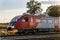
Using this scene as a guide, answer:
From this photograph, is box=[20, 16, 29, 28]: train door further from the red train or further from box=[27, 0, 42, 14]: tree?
box=[27, 0, 42, 14]: tree

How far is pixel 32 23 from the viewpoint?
23922mm

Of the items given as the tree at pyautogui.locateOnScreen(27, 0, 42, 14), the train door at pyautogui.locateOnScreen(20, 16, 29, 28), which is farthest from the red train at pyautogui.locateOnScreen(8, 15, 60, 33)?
the tree at pyautogui.locateOnScreen(27, 0, 42, 14)

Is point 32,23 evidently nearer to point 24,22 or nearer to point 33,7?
point 24,22

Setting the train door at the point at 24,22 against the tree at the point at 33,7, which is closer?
the train door at the point at 24,22

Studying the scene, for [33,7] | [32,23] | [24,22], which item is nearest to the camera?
[24,22]

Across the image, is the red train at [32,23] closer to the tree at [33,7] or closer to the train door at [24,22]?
the train door at [24,22]

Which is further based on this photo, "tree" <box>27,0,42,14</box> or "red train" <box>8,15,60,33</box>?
"tree" <box>27,0,42,14</box>

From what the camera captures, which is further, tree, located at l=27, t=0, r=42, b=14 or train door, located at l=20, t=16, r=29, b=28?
tree, located at l=27, t=0, r=42, b=14

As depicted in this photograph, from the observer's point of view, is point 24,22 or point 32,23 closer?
point 24,22

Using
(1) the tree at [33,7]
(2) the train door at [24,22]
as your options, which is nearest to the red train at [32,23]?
(2) the train door at [24,22]

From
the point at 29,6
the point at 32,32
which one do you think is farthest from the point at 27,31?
the point at 29,6

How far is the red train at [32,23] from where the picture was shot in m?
23.3

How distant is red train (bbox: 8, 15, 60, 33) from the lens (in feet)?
76.6

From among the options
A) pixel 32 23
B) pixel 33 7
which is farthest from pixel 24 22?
pixel 33 7
